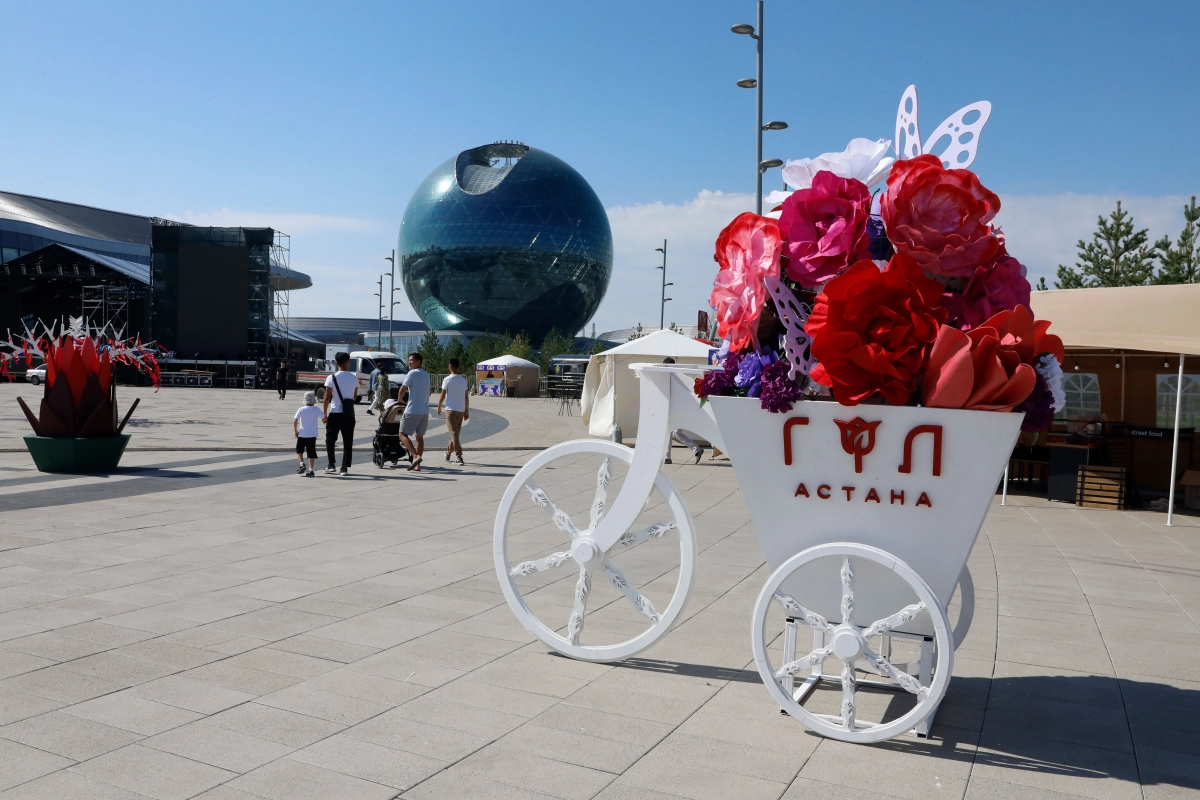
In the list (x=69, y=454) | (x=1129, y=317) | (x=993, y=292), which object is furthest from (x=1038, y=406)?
(x=69, y=454)

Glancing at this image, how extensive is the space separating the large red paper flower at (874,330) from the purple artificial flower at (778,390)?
6.6 inches

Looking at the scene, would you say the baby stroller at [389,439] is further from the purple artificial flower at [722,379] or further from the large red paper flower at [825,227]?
the large red paper flower at [825,227]

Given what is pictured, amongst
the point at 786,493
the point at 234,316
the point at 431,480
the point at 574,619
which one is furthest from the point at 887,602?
the point at 234,316

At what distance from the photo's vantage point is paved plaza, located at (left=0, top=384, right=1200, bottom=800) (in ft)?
9.94

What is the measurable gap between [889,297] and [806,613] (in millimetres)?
1151

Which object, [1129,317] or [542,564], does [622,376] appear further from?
[542,564]

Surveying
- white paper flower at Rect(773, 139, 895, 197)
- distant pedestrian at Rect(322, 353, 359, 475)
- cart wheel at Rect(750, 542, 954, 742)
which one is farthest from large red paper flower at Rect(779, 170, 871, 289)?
distant pedestrian at Rect(322, 353, 359, 475)

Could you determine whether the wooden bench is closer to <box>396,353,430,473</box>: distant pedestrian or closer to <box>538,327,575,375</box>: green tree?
<box>396,353,430,473</box>: distant pedestrian

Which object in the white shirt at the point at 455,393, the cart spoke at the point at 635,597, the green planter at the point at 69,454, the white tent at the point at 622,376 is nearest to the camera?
the cart spoke at the point at 635,597

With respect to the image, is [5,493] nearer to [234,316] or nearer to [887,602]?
[887,602]

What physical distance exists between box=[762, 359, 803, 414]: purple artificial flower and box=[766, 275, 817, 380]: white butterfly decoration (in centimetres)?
5

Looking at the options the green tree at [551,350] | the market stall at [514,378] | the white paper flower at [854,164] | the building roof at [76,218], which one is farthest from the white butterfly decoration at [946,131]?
the building roof at [76,218]

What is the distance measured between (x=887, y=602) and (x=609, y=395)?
15407mm

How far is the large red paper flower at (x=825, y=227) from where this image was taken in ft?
10.9
